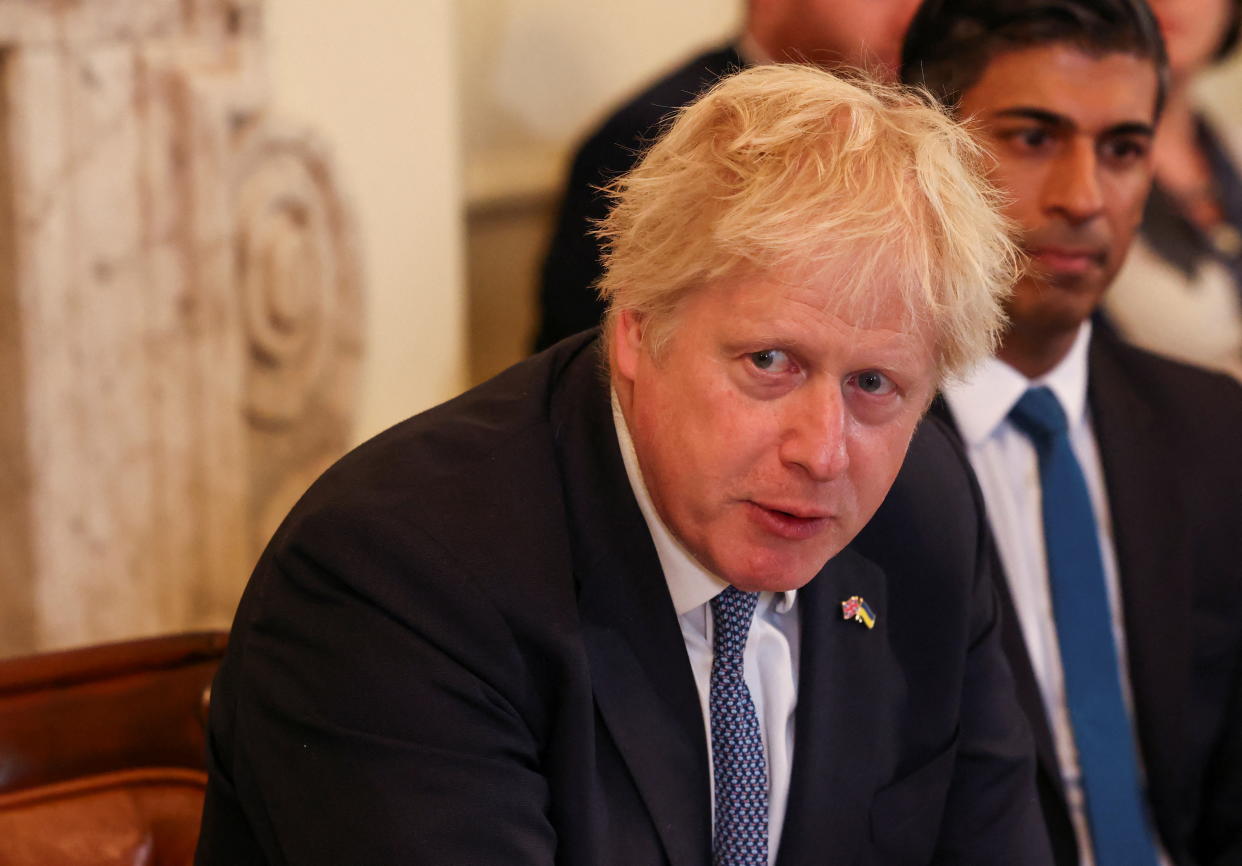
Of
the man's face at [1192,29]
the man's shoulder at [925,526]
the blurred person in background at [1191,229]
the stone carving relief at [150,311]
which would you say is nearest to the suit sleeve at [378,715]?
the man's shoulder at [925,526]

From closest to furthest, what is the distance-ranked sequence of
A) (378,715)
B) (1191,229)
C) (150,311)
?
(378,715) < (150,311) < (1191,229)

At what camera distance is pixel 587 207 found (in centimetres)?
253

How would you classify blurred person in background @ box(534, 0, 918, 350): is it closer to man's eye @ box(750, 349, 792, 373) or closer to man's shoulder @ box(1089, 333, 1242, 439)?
man's shoulder @ box(1089, 333, 1242, 439)

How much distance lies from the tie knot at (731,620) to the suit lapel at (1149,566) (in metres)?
0.73

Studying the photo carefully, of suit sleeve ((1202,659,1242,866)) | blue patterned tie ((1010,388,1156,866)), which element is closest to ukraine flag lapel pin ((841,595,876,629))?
blue patterned tie ((1010,388,1156,866))

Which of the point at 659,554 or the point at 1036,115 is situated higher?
the point at 1036,115

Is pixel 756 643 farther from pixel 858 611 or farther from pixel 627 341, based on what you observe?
pixel 627 341

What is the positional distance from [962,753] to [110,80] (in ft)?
5.70

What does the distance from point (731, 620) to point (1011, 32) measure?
96 centimetres

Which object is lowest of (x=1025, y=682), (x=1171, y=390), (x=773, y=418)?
(x=1025, y=682)

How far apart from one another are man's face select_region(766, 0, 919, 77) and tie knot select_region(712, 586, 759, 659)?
39.0 inches

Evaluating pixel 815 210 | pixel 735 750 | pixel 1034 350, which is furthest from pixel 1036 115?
pixel 735 750

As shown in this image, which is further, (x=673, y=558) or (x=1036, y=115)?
(x=1036, y=115)

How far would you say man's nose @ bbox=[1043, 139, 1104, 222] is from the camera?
1994mm
